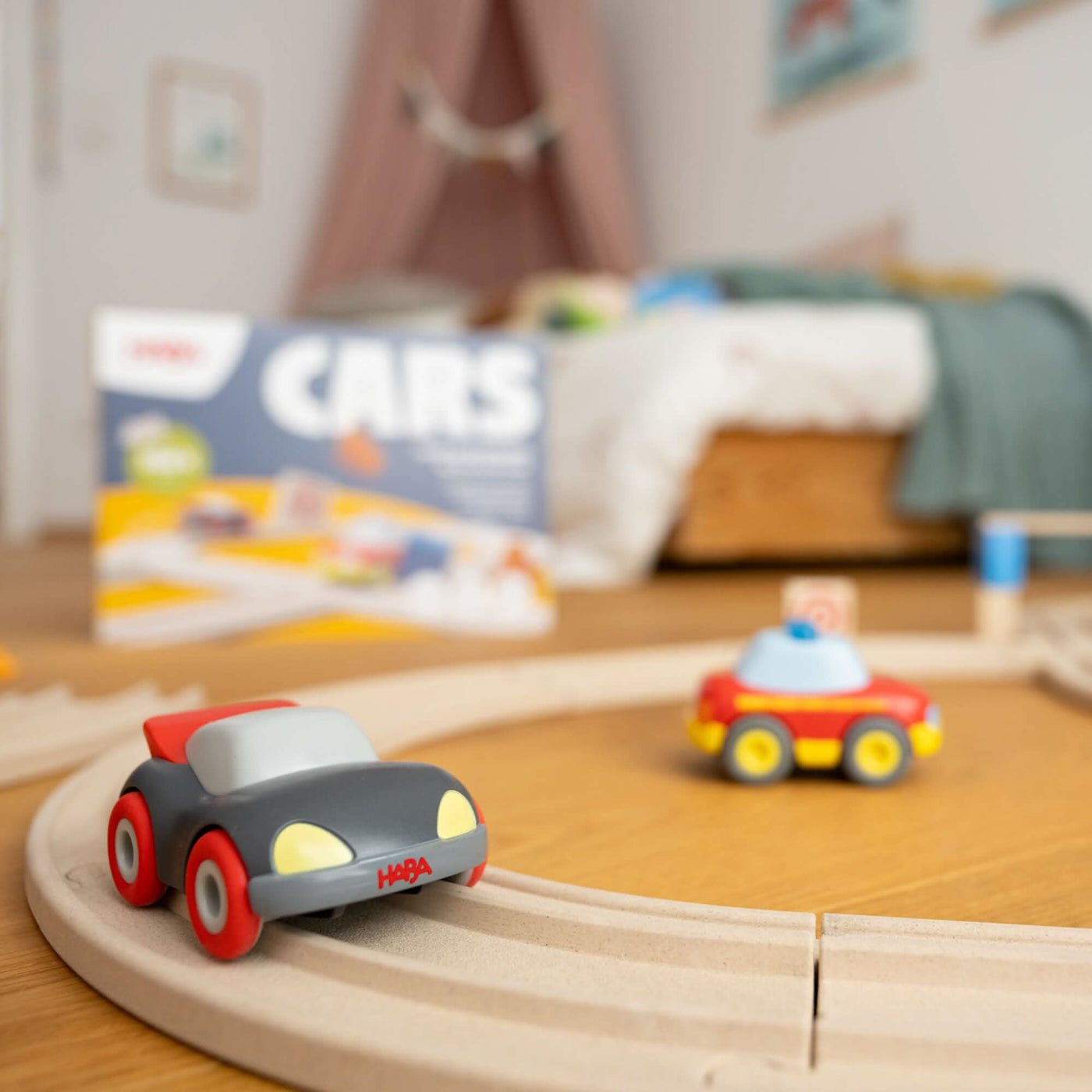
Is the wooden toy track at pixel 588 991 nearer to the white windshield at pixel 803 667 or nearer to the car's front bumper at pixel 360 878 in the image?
the car's front bumper at pixel 360 878

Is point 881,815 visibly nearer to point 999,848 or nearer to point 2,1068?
point 999,848

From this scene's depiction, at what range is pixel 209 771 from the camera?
1.54ft

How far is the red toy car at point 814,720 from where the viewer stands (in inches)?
29.1

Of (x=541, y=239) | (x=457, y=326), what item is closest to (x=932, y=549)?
(x=457, y=326)

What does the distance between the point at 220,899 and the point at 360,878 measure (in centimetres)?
5

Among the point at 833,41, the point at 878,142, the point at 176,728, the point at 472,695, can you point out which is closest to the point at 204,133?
the point at 833,41

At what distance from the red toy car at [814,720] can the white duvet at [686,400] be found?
4.03 feet

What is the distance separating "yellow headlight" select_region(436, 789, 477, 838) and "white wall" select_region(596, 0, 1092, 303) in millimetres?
2767

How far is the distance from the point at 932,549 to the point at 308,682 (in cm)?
A: 162

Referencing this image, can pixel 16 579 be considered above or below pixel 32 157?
below

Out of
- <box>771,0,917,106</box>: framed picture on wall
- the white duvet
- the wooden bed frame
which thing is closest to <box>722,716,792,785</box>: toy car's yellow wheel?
the white duvet

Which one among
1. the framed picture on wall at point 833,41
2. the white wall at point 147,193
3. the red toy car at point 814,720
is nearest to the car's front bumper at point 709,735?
the red toy car at point 814,720

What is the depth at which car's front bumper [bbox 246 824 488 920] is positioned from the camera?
0.41m


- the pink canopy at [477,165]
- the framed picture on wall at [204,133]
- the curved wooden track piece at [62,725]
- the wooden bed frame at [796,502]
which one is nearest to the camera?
the curved wooden track piece at [62,725]
